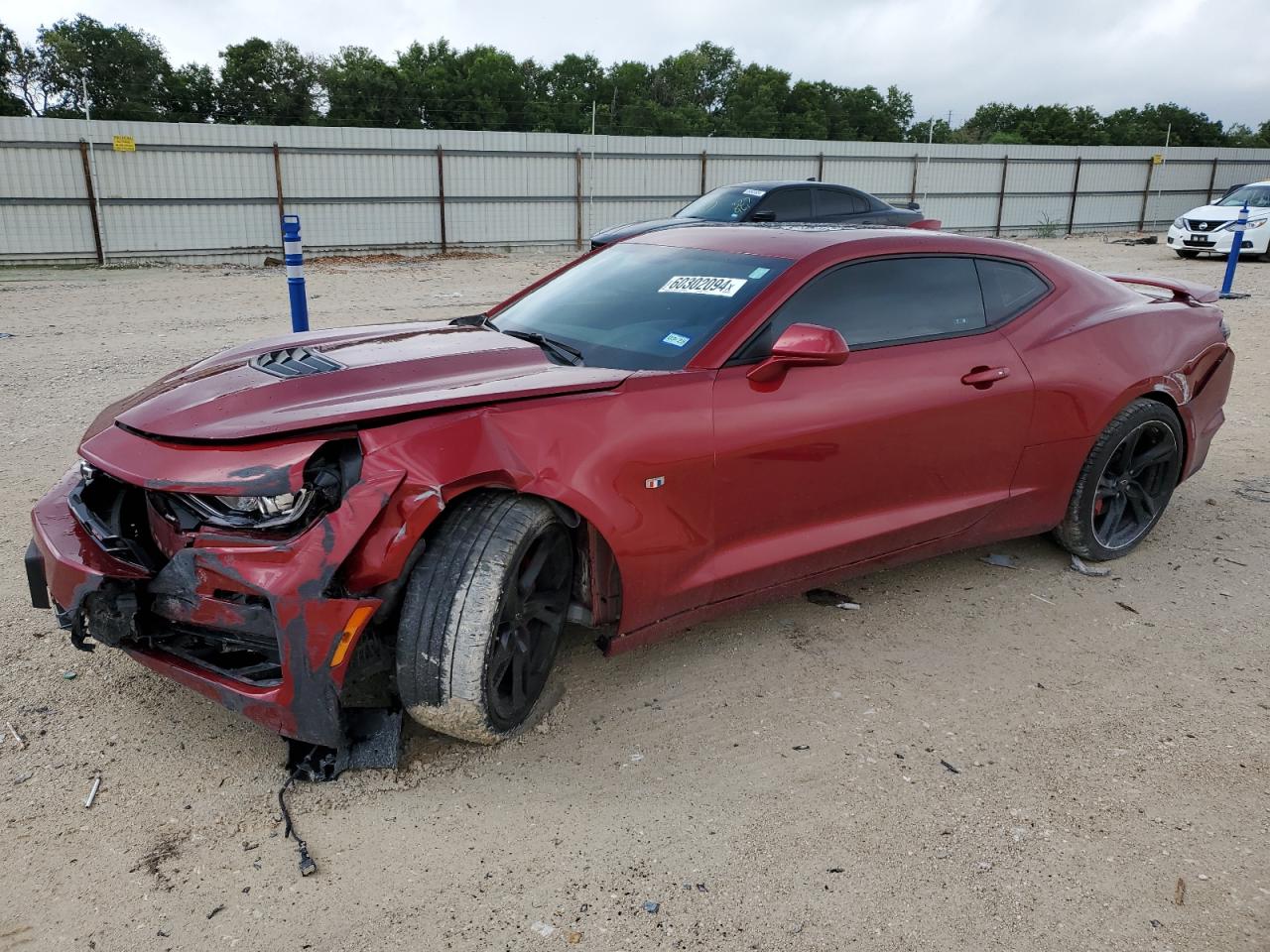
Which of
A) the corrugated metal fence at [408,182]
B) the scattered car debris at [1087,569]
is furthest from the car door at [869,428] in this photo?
the corrugated metal fence at [408,182]

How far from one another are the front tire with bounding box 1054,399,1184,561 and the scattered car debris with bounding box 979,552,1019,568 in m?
0.23

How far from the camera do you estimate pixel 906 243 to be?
3.83 m

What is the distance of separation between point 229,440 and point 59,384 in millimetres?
5929

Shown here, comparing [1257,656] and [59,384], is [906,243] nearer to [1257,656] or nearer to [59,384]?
[1257,656]

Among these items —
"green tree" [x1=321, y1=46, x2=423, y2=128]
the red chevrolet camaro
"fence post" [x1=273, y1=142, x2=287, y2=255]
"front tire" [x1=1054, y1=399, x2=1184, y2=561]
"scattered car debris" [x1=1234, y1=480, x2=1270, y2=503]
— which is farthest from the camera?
"green tree" [x1=321, y1=46, x2=423, y2=128]

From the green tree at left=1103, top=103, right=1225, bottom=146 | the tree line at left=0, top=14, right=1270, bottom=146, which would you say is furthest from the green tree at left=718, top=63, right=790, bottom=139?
the green tree at left=1103, top=103, right=1225, bottom=146

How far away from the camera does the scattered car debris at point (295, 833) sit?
2445mm

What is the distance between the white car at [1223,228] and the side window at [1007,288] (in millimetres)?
16793

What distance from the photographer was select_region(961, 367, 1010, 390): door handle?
3.74 metres

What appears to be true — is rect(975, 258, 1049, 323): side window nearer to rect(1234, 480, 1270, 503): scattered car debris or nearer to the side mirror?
the side mirror

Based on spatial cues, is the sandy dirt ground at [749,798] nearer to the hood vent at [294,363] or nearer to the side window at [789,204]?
the hood vent at [294,363]

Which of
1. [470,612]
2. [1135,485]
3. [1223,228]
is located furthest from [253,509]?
[1223,228]

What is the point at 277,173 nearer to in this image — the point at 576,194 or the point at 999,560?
the point at 576,194

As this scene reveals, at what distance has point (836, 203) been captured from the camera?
1331 centimetres
